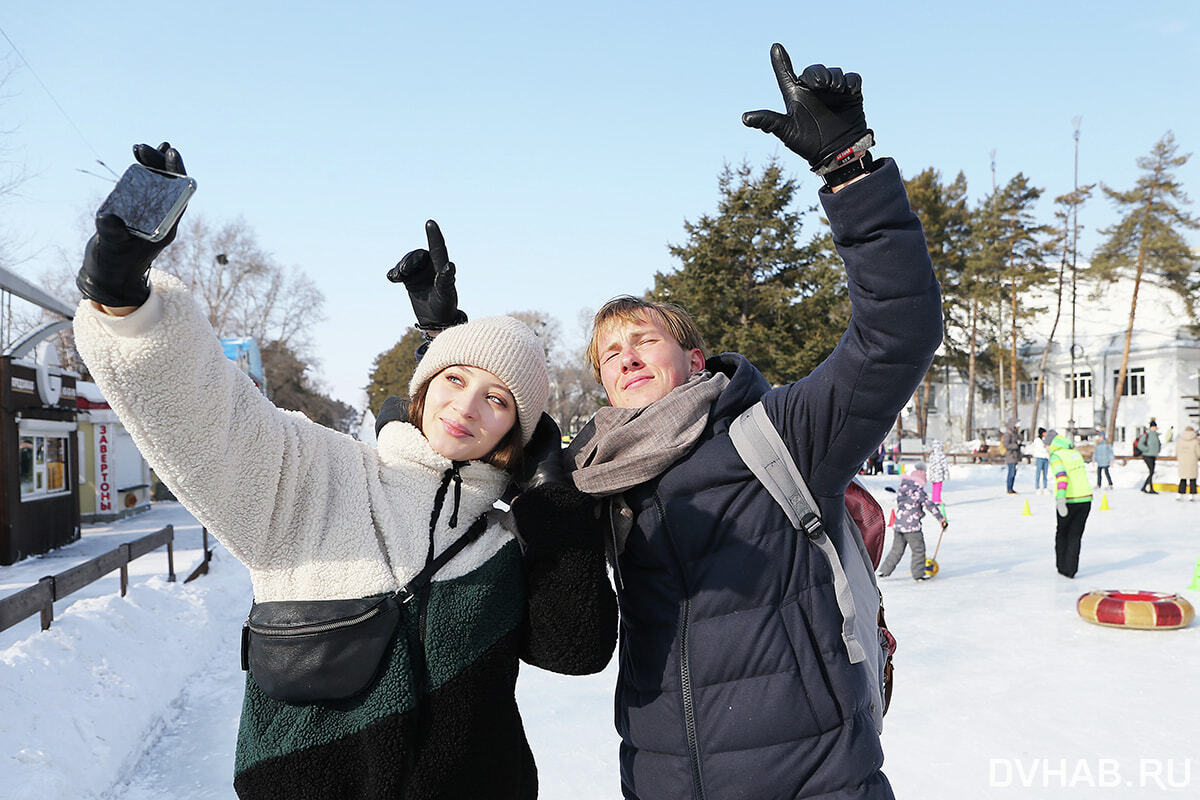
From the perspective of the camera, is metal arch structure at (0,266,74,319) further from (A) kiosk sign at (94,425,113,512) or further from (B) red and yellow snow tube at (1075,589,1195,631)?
(B) red and yellow snow tube at (1075,589,1195,631)

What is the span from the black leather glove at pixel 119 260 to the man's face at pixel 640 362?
1.10 m

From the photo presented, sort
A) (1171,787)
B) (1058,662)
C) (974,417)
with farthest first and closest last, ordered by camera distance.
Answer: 1. (974,417)
2. (1058,662)
3. (1171,787)

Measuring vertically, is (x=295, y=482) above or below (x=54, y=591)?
above

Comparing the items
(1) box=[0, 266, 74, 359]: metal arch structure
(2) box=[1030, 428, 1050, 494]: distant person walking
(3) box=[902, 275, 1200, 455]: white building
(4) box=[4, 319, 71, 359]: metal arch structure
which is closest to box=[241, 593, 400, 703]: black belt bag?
(1) box=[0, 266, 74, 359]: metal arch structure

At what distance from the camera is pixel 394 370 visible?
65.1 metres

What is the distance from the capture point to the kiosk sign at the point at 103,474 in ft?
55.3


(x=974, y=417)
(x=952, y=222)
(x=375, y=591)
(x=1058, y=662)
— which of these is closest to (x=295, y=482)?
(x=375, y=591)

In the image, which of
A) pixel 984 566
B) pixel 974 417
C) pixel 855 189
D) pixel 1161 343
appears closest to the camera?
pixel 855 189

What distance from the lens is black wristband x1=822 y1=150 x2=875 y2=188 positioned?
4.96 ft

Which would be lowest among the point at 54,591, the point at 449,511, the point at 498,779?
the point at 54,591

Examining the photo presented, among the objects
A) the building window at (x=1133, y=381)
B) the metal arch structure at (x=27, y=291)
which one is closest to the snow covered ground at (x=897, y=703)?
the metal arch structure at (x=27, y=291)

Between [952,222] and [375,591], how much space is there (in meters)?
48.4

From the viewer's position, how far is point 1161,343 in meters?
42.2

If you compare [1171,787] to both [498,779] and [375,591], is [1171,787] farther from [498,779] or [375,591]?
[375,591]
